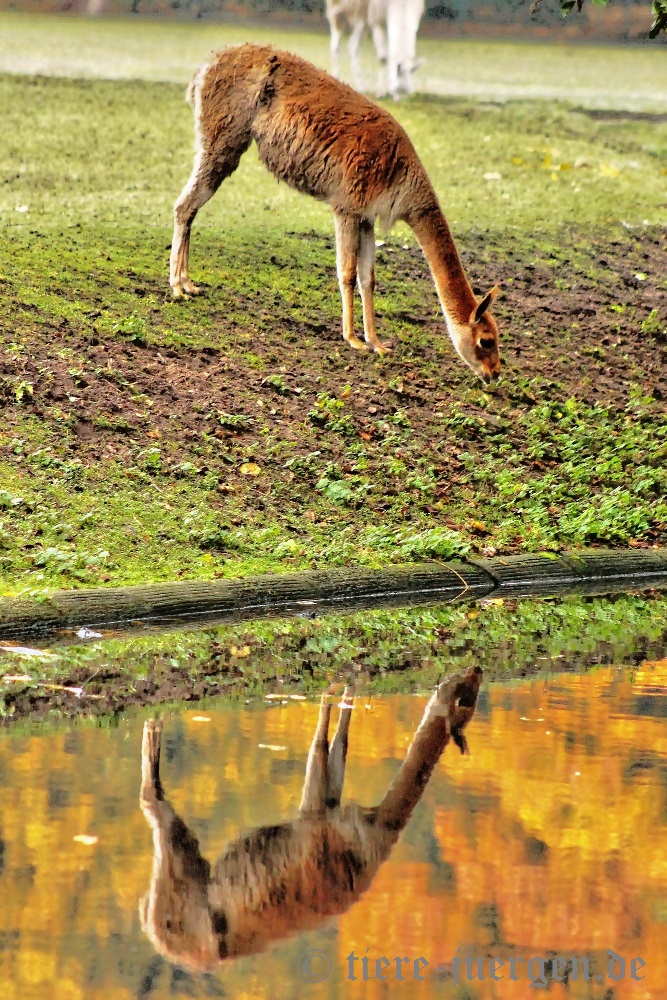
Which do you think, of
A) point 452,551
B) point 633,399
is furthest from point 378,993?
point 633,399

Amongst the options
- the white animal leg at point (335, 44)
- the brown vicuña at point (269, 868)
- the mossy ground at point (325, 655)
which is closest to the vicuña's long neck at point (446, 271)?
the mossy ground at point (325, 655)

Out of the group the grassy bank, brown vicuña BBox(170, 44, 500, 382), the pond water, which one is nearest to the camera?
the pond water

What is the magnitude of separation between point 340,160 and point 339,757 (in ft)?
22.7

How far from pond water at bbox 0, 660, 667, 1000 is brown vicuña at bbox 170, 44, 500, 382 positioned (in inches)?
211

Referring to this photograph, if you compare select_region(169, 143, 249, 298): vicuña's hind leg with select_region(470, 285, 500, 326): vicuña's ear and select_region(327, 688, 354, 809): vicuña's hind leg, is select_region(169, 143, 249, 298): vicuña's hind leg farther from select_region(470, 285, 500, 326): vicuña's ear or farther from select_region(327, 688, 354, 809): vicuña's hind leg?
select_region(327, 688, 354, 809): vicuña's hind leg

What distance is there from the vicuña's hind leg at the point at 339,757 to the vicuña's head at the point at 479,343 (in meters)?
5.26

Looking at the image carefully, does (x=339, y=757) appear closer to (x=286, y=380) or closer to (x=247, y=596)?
(x=247, y=596)

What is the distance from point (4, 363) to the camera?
1091 cm

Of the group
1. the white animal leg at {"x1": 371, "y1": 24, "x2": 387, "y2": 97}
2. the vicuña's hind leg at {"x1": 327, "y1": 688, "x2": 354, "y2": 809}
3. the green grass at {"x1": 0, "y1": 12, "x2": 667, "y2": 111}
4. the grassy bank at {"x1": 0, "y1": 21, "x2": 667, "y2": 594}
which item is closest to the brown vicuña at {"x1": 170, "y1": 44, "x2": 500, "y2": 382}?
the grassy bank at {"x1": 0, "y1": 21, "x2": 667, "y2": 594}

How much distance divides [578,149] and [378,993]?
17.4 meters

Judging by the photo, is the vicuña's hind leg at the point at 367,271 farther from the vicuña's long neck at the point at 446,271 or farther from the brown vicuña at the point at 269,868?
the brown vicuña at the point at 269,868

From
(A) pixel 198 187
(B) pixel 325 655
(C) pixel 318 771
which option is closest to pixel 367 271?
(A) pixel 198 187

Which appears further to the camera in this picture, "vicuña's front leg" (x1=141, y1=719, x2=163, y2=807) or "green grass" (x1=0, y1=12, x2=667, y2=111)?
"green grass" (x1=0, y1=12, x2=667, y2=111)

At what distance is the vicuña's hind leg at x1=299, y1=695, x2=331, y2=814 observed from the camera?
17.2 feet
